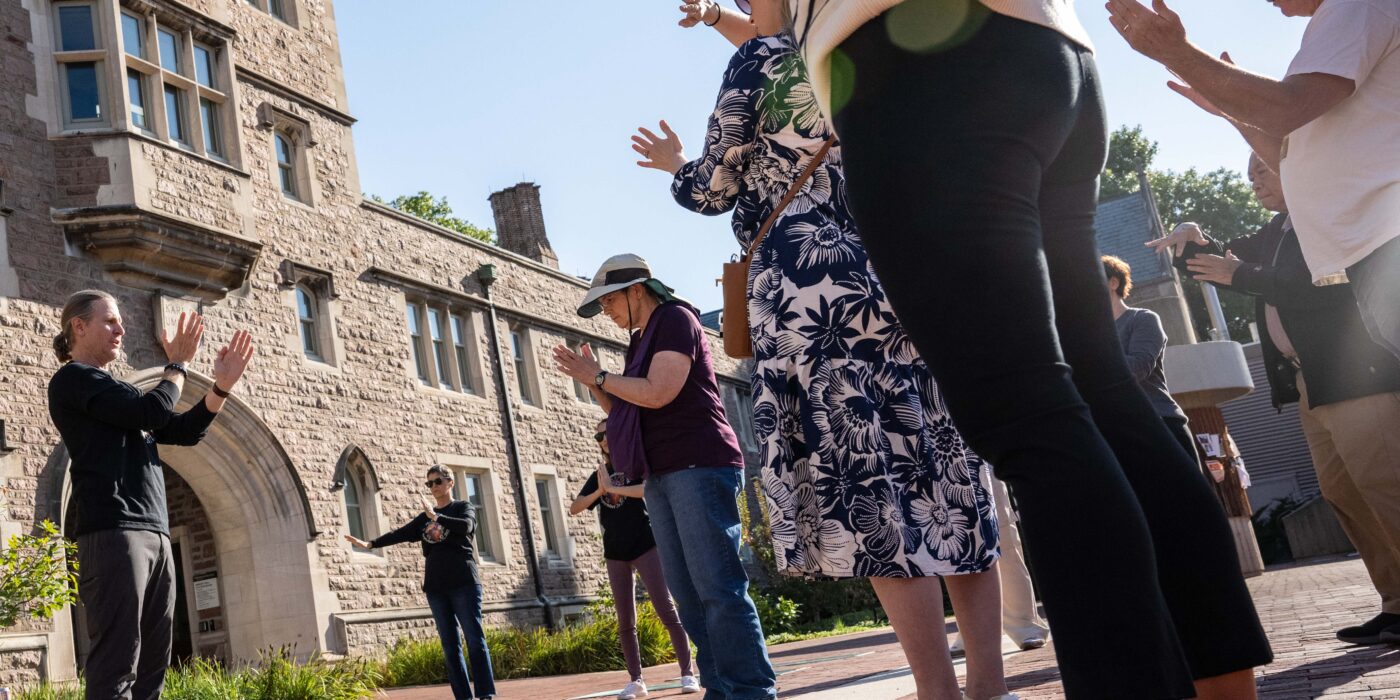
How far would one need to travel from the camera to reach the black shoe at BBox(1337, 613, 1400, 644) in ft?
14.0

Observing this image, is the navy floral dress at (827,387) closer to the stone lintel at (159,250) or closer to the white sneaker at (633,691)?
the white sneaker at (633,691)

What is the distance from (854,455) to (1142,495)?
3.62 ft

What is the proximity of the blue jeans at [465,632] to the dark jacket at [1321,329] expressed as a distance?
6083 mm

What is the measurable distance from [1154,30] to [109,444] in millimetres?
3954

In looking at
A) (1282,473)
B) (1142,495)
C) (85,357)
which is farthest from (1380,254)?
(1282,473)

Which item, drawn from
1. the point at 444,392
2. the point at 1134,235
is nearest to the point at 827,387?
the point at 444,392

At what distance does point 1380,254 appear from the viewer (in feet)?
7.84

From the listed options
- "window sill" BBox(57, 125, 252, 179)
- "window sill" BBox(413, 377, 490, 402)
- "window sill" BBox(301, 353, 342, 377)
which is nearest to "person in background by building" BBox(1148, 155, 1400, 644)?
"window sill" BBox(57, 125, 252, 179)

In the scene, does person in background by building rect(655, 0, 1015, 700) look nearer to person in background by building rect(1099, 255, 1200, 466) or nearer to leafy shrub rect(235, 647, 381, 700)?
person in background by building rect(1099, 255, 1200, 466)

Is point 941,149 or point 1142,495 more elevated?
point 941,149

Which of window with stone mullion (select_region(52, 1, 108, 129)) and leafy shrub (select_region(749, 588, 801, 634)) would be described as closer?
window with stone mullion (select_region(52, 1, 108, 129))

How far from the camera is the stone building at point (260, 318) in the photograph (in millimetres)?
14172

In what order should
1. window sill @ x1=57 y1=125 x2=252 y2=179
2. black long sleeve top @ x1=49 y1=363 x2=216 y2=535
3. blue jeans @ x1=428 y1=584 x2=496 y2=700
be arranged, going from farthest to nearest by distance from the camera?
1. window sill @ x1=57 y1=125 x2=252 y2=179
2. blue jeans @ x1=428 y1=584 x2=496 y2=700
3. black long sleeve top @ x1=49 y1=363 x2=216 y2=535

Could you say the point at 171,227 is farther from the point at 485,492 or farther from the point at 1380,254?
the point at 1380,254
